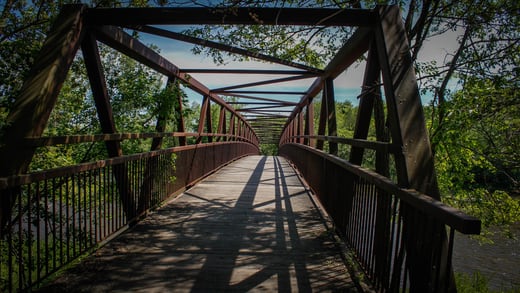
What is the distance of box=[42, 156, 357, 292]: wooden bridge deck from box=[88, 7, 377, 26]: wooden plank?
7.34 ft

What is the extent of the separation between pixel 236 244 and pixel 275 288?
1037mm

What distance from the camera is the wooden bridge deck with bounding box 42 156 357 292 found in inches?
102

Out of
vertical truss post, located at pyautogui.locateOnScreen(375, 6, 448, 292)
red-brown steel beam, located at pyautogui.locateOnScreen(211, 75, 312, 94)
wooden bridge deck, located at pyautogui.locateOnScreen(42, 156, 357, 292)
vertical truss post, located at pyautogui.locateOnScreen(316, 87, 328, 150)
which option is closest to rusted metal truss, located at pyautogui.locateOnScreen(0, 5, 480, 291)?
vertical truss post, located at pyautogui.locateOnScreen(375, 6, 448, 292)

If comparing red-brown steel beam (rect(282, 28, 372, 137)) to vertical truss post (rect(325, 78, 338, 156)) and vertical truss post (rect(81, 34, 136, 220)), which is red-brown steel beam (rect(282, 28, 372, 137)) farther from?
vertical truss post (rect(81, 34, 136, 220))

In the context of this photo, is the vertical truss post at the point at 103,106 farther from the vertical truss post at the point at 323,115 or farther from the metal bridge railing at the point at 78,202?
the vertical truss post at the point at 323,115

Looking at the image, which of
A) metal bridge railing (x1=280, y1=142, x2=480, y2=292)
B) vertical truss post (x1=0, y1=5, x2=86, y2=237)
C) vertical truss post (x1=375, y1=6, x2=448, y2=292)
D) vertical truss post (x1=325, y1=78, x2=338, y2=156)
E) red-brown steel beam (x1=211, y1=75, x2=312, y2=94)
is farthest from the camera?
red-brown steel beam (x1=211, y1=75, x2=312, y2=94)

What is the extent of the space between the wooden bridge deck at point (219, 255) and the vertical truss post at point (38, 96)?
2.92 ft

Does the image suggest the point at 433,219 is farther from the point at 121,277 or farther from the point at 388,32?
the point at 121,277

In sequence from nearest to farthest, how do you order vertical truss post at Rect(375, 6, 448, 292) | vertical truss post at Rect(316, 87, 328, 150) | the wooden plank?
vertical truss post at Rect(375, 6, 448, 292), the wooden plank, vertical truss post at Rect(316, 87, 328, 150)

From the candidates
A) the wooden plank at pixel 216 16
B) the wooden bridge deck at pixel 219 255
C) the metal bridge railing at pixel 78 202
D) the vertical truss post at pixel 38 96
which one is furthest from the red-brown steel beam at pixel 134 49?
the wooden bridge deck at pixel 219 255

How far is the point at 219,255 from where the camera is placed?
10.5ft

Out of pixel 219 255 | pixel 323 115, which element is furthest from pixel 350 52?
pixel 219 255

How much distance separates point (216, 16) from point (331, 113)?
284 centimetres

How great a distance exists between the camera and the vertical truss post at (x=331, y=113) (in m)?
5.33
